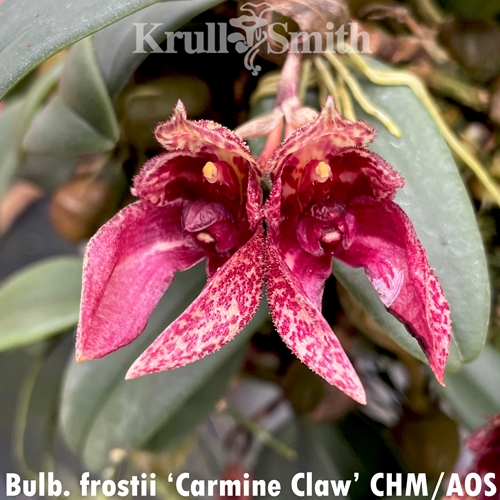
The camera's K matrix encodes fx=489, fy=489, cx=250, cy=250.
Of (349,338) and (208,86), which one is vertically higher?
(208,86)

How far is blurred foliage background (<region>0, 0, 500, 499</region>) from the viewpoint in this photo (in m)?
0.38

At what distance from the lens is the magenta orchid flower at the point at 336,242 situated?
272mm

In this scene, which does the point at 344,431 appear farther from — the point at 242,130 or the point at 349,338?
the point at 242,130

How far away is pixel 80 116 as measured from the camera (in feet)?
1.54

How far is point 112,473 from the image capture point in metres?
0.64

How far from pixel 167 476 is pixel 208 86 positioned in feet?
1.94

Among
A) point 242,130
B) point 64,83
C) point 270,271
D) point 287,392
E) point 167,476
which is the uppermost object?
point 64,83

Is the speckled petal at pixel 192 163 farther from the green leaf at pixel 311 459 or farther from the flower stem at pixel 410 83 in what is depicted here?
the green leaf at pixel 311 459

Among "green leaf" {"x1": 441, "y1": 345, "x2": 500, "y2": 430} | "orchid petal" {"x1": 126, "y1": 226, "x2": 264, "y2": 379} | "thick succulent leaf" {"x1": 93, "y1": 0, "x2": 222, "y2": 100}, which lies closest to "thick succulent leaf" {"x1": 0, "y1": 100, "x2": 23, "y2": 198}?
"thick succulent leaf" {"x1": 93, "y1": 0, "x2": 222, "y2": 100}

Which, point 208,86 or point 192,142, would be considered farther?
point 208,86

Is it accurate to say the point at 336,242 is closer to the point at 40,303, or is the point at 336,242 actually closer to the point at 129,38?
the point at 129,38

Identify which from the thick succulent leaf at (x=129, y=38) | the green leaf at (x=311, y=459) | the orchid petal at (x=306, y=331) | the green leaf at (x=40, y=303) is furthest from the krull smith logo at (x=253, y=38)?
the green leaf at (x=311, y=459)

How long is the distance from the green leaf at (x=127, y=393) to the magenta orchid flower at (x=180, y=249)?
0.74ft

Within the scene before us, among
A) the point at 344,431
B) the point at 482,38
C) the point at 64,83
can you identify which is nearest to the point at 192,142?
the point at 64,83
